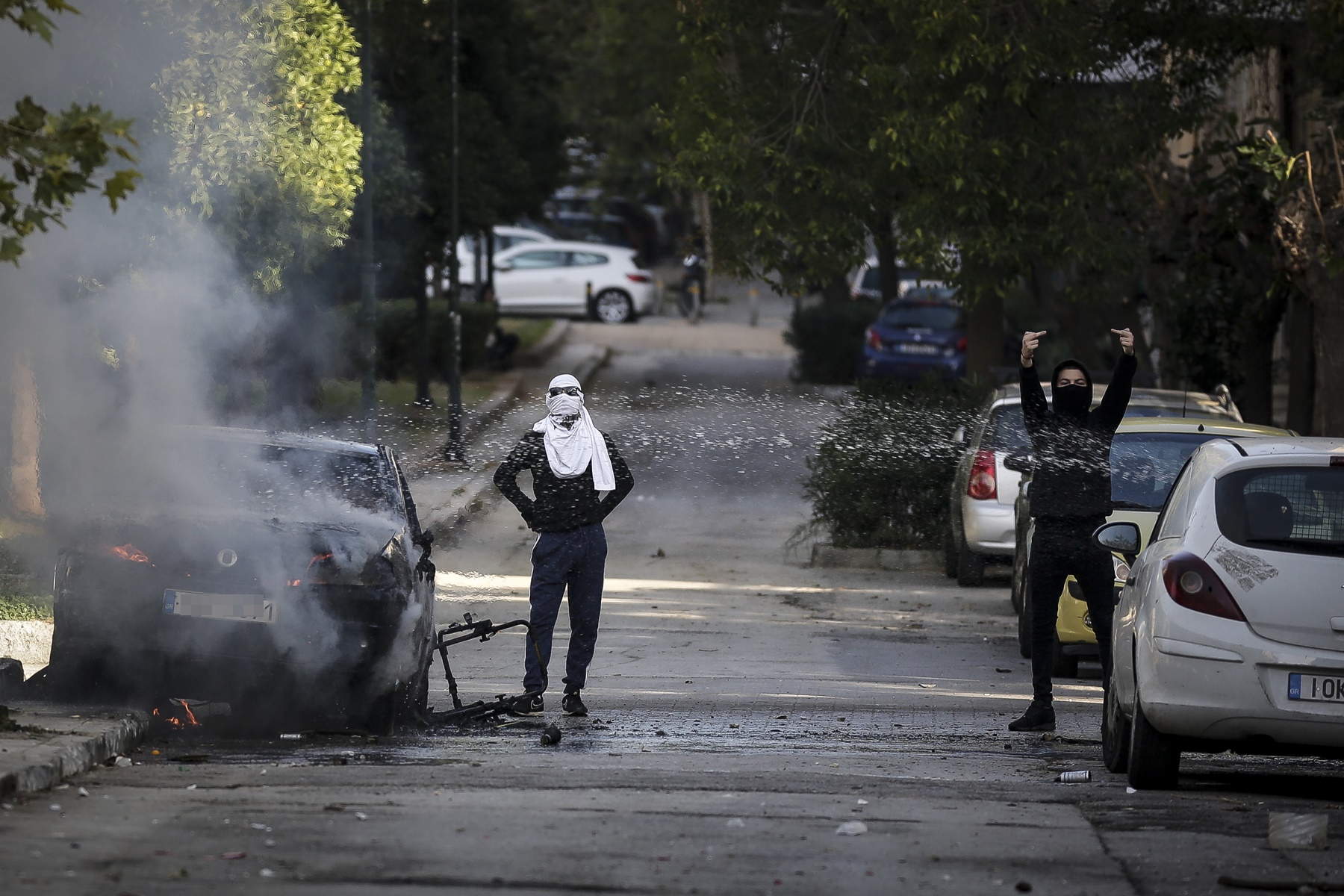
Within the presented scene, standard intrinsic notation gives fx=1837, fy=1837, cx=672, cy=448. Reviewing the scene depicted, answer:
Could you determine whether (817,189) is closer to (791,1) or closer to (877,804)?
(791,1)

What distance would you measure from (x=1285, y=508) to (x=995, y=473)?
19.6ft

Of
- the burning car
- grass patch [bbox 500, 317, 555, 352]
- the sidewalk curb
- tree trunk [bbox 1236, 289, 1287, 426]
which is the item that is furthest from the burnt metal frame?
grass patch [bbox 500, 317, 555, 352]

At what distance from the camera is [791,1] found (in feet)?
71.9

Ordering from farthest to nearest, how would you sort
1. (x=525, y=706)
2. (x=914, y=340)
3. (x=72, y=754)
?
(x=914, y=340)
(x=525, y=706)
(x=72, y=754)

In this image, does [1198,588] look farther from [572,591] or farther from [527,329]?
[527,329]

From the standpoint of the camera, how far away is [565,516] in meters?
8.40

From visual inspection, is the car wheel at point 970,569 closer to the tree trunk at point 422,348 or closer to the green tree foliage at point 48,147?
the green tree foliage at point 48,147

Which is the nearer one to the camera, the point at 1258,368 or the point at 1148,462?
the point at 1148,462

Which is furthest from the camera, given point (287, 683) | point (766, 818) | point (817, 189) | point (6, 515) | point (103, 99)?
point (817, 189)

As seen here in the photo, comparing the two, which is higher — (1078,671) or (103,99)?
(103,99)

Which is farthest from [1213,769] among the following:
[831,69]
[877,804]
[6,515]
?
[831,69]

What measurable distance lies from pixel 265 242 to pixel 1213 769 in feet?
25.0

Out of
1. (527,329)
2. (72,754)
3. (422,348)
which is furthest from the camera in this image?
(527,329)

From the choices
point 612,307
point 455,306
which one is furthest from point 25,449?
point 612,307
